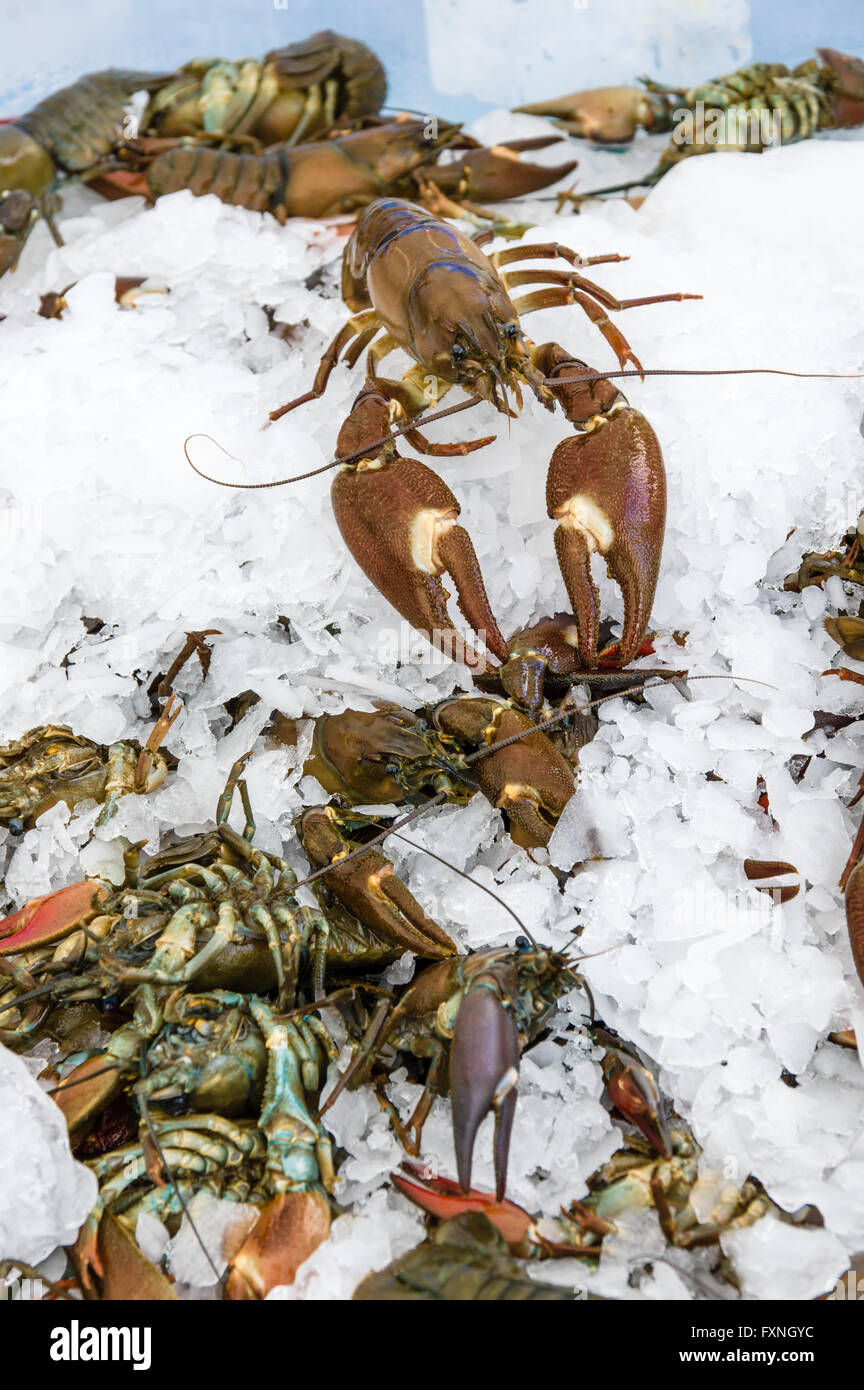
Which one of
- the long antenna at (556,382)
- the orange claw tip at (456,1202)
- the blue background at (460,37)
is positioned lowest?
the orange claw tip at (456,1202)

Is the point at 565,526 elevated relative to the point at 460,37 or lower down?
lower down

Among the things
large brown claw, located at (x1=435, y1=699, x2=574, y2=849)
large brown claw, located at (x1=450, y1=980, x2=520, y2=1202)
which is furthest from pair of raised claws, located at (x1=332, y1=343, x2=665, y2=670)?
large brown claw, located at (x1=450, y1=980, x2=520, y2=1202)

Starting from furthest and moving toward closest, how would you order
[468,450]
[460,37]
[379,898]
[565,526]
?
[460,37] → [468,450] → [565,526] → [379,898]

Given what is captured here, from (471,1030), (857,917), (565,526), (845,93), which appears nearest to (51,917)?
(471,1030)

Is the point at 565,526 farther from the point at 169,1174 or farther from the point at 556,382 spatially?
the point at 169,1174

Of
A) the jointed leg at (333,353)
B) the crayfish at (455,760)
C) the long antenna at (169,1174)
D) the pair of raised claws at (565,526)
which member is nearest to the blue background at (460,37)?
the jointed leg at (333,353)

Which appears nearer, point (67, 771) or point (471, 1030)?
point (471, 1030)

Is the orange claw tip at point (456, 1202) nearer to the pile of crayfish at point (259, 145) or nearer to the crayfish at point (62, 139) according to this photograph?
the pile of crayfish at point (259, 145)
